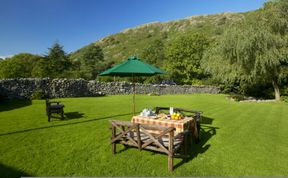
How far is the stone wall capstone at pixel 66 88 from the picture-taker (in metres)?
16.4

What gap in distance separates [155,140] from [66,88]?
16.8 meters

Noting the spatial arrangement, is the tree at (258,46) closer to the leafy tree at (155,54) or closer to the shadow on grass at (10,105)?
the shadow on grass at (10,105)

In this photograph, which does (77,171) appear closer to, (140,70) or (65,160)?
(65,160)

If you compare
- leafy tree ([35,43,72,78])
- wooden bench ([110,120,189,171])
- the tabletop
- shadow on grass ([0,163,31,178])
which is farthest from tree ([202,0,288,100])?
leafy tree ([35,43,72,78])

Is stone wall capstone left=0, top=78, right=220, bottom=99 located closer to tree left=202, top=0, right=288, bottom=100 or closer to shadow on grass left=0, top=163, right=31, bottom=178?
tree left=202, top=0, right=288, bottom=100

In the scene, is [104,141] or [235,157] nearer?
[235,157]

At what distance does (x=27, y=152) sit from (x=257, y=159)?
19.7ft

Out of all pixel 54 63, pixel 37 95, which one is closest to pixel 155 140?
pixel 37 95

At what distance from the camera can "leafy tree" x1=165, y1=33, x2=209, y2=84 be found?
1496 inches

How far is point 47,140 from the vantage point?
20.3 ft

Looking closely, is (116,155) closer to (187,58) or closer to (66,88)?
(66,88)

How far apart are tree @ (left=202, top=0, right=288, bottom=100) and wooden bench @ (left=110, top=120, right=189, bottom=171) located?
15.4m

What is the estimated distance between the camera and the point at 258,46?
17.2 m

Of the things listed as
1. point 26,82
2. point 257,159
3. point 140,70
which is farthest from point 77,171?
point 26,82
